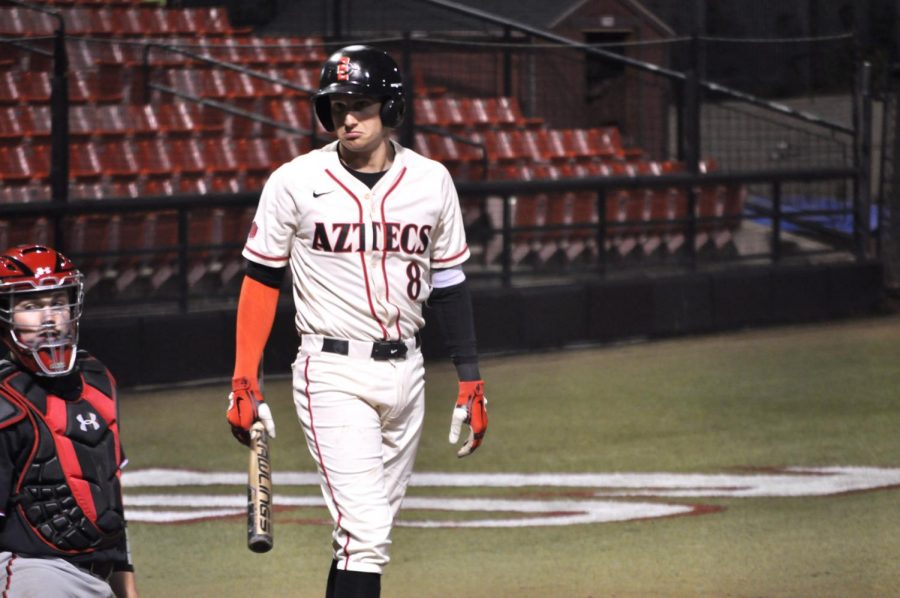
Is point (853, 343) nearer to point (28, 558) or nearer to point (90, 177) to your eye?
point (90, 177)

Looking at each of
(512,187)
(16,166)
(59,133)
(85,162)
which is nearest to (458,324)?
(59,133)

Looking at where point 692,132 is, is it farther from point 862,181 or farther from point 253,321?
point 253,321

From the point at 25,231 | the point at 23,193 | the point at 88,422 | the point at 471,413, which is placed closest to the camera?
the point at 88,422

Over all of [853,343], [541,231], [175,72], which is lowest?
[853,343]

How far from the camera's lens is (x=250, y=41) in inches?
643

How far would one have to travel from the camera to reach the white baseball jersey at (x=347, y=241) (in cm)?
468

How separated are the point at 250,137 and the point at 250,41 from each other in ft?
7.35

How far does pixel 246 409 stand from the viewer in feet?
15.0

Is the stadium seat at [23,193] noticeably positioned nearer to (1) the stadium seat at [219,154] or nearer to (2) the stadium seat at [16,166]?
(2) the stadium seat at [16,166]

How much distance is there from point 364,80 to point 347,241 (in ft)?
1.64

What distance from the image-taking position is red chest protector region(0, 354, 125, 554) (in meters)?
3.67

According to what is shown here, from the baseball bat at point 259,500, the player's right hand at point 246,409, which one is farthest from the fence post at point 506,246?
the baseball bat at point 259,500

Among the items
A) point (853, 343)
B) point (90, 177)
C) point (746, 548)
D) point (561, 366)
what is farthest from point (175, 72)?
point (746, 548)

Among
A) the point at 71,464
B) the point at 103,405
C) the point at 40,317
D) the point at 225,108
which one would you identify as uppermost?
the point at 225,108
